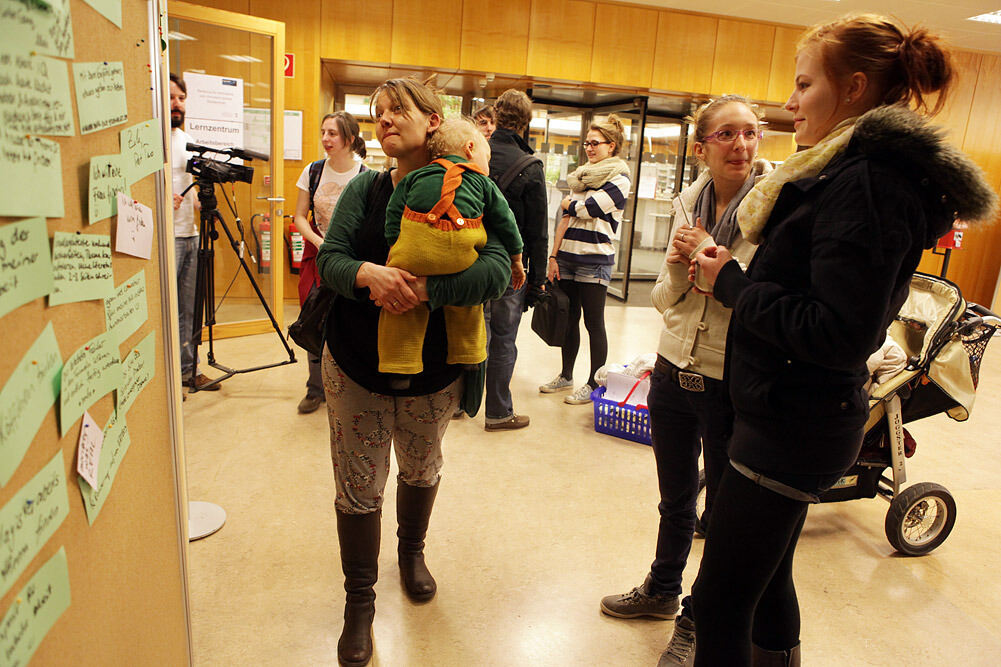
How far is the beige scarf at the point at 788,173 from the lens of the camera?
110cm

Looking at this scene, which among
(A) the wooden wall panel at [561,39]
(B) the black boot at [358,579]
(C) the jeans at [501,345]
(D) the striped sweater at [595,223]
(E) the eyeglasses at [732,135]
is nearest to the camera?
(E) the eyeglasses at [732,135]

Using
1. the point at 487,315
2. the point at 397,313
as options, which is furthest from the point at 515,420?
the point at 397,313

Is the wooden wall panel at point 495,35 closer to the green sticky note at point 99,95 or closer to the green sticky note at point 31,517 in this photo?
the green sticky note at point 99,95

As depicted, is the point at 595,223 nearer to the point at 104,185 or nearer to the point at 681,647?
the point at 681,647

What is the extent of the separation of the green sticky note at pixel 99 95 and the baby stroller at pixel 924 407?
232cm

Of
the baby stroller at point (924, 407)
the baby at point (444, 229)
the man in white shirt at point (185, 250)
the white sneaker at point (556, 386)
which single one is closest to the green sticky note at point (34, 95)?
the baby at point (444, 229)

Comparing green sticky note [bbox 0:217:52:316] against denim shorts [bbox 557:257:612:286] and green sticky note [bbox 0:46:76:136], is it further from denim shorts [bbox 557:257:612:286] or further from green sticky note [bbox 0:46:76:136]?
denim shorts [bbox 557:257:612:286]

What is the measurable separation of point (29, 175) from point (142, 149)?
0.36m

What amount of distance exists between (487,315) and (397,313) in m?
1.74

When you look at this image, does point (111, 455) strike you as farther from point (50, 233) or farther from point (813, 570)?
point (813, 570)

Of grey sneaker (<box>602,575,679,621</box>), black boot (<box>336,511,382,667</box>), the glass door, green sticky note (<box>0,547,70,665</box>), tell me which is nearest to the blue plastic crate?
grey sneaker (<box>602,575,679,621</box>)

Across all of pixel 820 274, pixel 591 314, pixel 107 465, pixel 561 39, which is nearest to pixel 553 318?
pixel 591 314

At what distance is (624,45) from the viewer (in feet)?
21.5

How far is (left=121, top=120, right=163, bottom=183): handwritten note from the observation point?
2.82 ft
